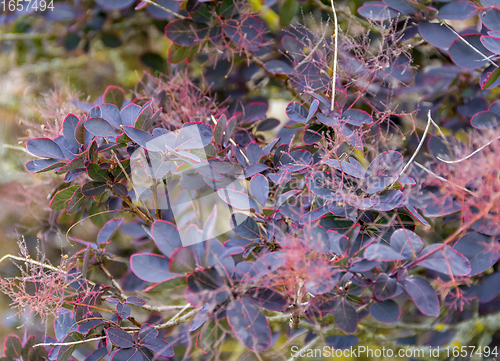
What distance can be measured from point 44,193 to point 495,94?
3.51ft

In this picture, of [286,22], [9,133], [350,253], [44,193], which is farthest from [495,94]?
[9,133]

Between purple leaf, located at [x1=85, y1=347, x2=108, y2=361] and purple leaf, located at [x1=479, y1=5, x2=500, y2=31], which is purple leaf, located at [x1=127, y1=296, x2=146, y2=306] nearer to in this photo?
purple leaf, located at [x1=85, y1=347, x2=108, y2=361]

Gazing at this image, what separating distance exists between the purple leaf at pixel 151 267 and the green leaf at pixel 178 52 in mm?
479

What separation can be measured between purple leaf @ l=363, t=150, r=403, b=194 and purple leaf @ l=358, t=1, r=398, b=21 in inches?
10.7

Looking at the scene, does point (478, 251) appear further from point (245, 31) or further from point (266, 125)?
point (245, 31)

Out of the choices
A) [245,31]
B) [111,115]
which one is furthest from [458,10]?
[111,115]

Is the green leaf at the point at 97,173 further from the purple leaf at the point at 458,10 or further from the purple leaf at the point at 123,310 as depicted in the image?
the purple leaf at the point at 458,10

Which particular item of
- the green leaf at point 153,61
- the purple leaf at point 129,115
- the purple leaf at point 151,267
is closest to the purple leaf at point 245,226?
the purple leaf at point 151,267

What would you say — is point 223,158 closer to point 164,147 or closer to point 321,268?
point 164,147

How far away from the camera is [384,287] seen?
0.41 meters

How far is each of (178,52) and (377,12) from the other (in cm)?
39

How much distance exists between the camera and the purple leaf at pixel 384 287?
41cm

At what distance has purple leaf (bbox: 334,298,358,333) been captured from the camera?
1.47 ft

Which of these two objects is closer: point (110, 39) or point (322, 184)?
point (322, 184)
